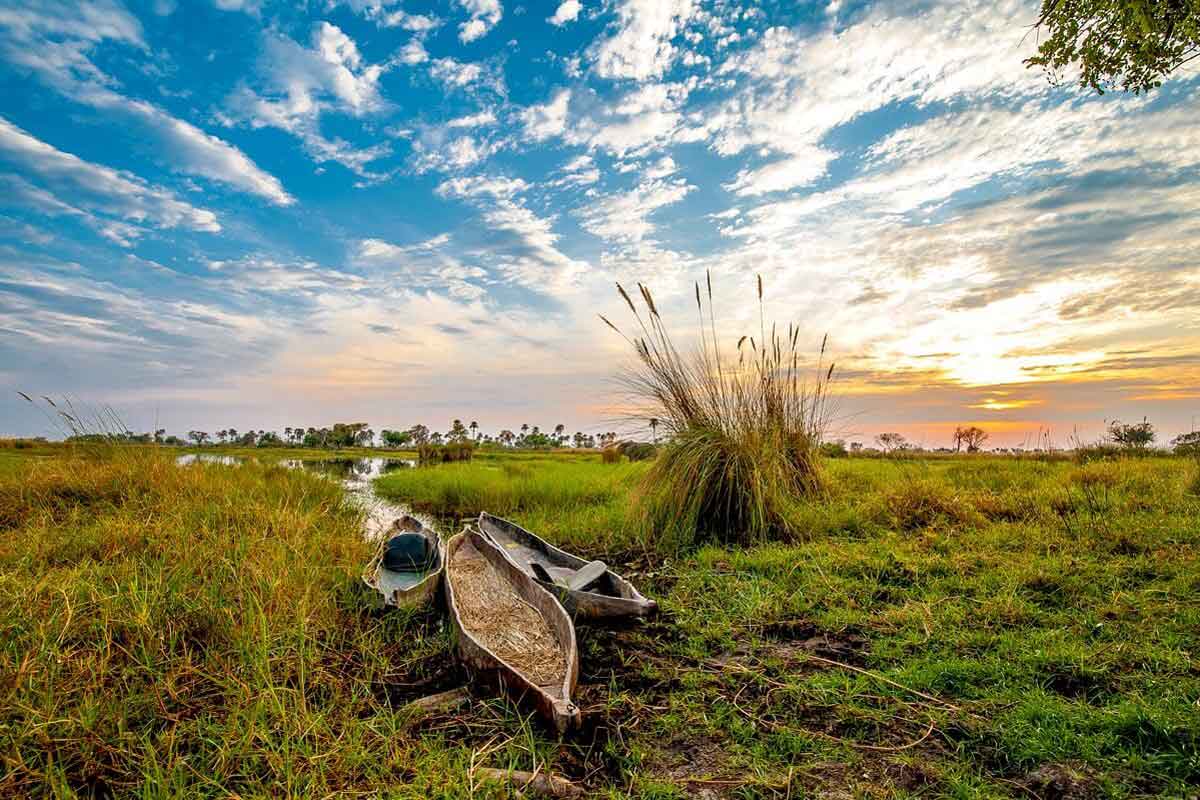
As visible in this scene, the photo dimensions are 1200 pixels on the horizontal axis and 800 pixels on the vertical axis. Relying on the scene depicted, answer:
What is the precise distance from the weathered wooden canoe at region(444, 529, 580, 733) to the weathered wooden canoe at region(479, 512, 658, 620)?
0.27 meters

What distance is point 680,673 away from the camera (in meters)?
3.85

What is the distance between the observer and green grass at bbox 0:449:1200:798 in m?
2.52

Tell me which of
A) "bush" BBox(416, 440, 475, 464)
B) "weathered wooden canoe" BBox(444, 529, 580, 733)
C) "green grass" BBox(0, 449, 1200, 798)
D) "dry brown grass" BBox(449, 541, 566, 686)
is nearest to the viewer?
"green grass" BBox(0, 449, 1200, 798)

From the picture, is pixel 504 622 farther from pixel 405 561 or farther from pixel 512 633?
pixel 405 561

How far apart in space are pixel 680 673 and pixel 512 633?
1.20 meters

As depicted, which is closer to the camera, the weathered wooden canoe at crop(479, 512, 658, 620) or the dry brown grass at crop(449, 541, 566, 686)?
the dry brown grass at crop(449, 541, 566, 686)

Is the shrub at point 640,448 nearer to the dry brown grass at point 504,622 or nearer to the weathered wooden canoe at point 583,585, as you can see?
the weathered wooden canoe at point 583,585

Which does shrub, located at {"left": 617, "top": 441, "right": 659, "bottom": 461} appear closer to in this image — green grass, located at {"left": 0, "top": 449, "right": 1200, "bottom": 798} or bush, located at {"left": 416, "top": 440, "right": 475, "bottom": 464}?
green grass, located at {"left": 0, "top": 449, "right": 1200, "bottom": 798}

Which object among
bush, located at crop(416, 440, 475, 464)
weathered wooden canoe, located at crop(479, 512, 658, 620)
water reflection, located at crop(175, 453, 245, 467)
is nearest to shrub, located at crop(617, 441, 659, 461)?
weathered wooden canoe, located at crop(479, 512, 658, 620)

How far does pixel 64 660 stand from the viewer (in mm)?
2826

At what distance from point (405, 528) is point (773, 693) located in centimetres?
638

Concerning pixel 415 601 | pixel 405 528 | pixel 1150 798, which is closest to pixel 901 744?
pixel 1150 798

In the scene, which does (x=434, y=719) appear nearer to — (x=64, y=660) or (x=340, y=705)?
(x=340, y=705)

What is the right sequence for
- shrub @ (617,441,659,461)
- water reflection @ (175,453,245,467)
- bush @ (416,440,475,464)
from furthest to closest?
bush @ (416,440,475,464)
water reflection @ (175,453,245,467)
shrub @ (617,441,659,461)
